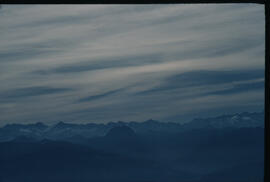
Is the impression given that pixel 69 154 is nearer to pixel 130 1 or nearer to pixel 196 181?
pixel 196 181

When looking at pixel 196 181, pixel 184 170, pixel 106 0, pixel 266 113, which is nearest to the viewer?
pixel 106 0

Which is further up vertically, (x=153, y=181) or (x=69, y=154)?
(x=69, y=154)

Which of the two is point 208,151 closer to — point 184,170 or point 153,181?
point 184,170

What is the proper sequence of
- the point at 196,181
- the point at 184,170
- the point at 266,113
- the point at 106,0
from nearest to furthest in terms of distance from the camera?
the point at 106,0 < the point at 266,113 < the point at 196,181 < the point at 184,170

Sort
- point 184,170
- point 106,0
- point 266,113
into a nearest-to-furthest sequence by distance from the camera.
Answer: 1. point 106,0
2. point 266,113
3. point 184,170

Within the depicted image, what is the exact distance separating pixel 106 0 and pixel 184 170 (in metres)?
190

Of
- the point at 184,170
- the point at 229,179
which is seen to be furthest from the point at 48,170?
the point at 229,179

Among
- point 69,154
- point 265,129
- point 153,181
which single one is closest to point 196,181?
point 153,181

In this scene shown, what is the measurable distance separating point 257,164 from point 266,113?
8131 inches

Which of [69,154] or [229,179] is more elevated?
[69,154]

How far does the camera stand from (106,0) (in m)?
2.44

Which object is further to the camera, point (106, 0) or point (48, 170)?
point (48, 170)

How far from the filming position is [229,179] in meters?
181

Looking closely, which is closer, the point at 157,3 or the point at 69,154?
the point at 157,3
